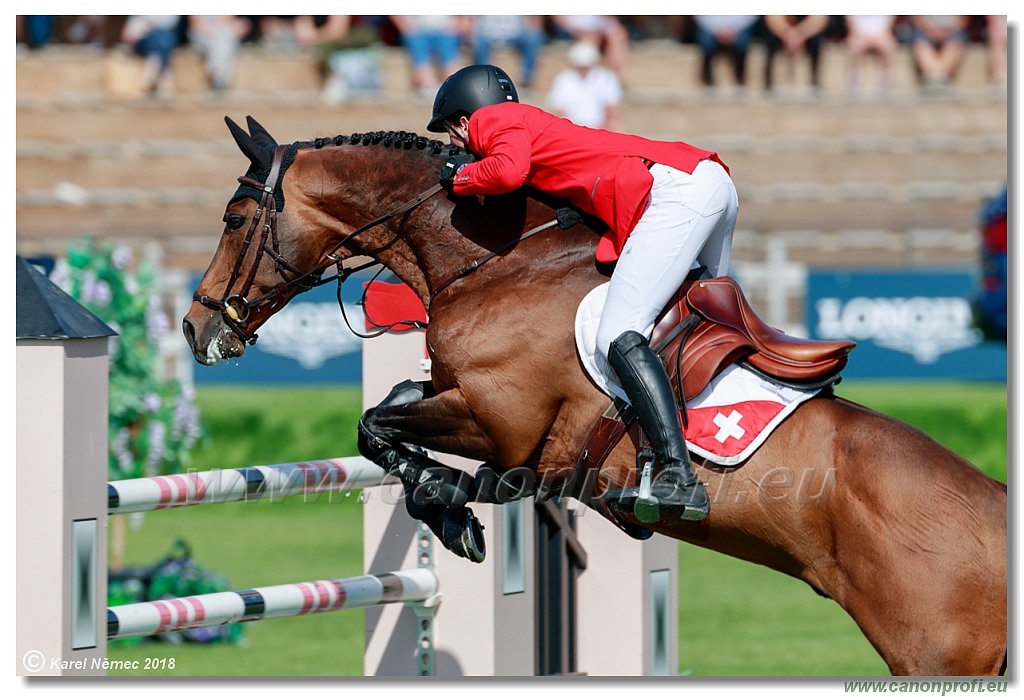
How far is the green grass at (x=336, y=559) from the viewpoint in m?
6.67

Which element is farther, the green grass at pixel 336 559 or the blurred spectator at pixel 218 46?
the blurred spectator at pixel 218 46

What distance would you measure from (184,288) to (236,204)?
9.12 metres

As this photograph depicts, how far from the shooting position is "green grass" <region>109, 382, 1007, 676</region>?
6672mm

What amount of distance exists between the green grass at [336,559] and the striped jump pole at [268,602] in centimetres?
144

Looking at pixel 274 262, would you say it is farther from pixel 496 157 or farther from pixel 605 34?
pixel 605 34

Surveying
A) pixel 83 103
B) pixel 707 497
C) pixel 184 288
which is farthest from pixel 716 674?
pixel 83 103

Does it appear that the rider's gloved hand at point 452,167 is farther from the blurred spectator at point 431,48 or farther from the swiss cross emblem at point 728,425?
the blurred spectator at point 431,48

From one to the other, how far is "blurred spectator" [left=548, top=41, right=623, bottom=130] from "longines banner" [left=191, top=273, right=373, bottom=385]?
12.0ft

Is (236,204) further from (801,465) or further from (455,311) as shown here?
(801,465)

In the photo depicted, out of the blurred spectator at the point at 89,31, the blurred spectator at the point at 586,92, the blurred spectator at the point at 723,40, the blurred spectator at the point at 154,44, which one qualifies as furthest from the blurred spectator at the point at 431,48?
the blurred spectator at the point at 89,31

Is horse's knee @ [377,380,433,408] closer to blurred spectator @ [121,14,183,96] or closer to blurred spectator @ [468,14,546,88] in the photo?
blurred spectator @ [468,14,546,88]

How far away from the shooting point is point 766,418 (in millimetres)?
3914

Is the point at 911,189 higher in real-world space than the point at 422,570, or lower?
higher

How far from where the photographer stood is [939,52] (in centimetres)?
1686
